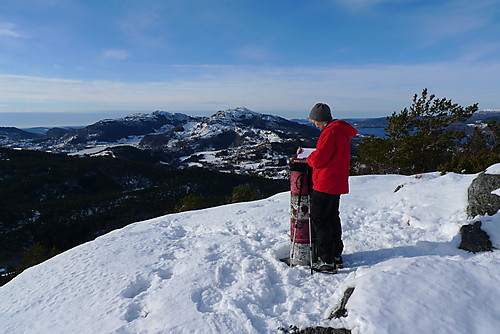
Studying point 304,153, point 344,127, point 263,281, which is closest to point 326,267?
point 263,281

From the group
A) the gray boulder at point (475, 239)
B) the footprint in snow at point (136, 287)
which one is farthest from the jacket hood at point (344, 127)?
the footprint in snow at point (136, 287)

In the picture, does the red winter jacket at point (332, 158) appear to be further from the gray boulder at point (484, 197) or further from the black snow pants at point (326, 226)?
the gray boulder at point (484, 197)

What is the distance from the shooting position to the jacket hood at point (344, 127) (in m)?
3.89

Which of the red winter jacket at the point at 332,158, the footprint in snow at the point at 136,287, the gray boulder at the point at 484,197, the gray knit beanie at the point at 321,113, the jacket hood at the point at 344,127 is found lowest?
the footprint in snow at the point at 136,287

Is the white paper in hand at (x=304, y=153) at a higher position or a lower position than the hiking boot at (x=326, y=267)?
higher

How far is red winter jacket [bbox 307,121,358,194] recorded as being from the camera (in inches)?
153

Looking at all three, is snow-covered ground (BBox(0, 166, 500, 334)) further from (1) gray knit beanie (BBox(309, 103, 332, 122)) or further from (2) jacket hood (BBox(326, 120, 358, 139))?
(1) gray knit beanie (BBox(309, 103, 332, 122))

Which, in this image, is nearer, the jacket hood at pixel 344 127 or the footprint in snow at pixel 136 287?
the jacket hood at pixel 344 127

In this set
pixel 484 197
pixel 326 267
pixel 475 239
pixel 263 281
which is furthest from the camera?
pixel 484 197

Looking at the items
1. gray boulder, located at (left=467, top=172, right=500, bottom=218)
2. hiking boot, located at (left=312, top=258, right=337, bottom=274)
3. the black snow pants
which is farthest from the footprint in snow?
gray boulder, located at (left=467, top=172, right=500, bottom=218)

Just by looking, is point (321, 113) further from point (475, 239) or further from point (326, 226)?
point (475, 239)

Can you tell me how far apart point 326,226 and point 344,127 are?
5.19 feet

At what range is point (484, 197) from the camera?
17.2 feet

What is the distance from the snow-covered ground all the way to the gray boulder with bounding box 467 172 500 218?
27 cm
